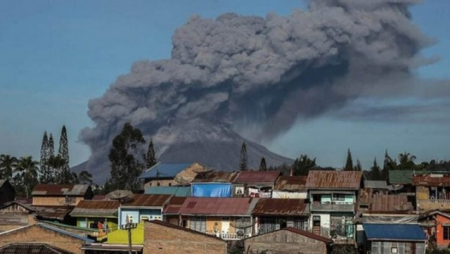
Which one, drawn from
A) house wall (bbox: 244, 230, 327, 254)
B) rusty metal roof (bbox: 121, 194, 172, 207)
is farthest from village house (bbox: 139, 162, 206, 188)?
house wall (bbox: 244, 230, 327, 254)

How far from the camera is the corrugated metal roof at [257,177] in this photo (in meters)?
58.1

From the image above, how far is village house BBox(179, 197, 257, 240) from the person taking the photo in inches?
1893

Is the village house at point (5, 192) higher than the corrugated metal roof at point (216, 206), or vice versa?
the village house at point (5, 192)

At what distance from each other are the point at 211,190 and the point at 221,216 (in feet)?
26.1

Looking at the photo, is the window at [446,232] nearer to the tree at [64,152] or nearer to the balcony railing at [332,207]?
the balcony railing at [332,207]

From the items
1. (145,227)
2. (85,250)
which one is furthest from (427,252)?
(85,250)

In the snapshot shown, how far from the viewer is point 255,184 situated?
5800 centimetres

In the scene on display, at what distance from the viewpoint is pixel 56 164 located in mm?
90625

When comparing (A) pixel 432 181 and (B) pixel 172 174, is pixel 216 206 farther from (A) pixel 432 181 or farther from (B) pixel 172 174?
(B) pixel 172 174

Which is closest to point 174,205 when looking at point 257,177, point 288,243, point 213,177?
point 257,177

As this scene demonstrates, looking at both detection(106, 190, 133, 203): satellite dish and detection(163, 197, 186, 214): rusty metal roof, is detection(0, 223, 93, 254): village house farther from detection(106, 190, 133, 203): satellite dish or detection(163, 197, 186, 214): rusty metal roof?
detection(106, 190, 133, 203): satellite dish

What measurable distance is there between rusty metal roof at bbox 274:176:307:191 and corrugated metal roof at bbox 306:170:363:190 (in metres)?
4.90

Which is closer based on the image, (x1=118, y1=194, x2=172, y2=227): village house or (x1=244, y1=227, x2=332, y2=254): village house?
(x1=244, y1=227, x2=332, y2=254): village house

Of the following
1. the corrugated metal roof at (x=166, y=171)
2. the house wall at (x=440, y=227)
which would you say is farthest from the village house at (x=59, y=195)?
the house wall at (x=440, y=227)
